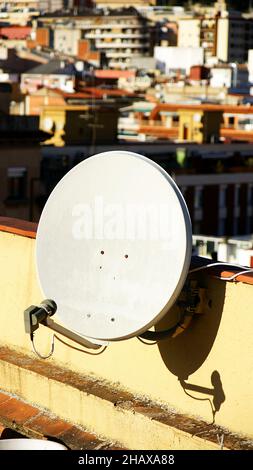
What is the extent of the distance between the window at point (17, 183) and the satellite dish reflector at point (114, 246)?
22.3m

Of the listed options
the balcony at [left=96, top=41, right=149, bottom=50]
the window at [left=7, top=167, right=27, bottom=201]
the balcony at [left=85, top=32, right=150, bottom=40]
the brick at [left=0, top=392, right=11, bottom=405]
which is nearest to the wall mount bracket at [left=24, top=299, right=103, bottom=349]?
the brick at [left=0, top=392, right=11, bottom=405]

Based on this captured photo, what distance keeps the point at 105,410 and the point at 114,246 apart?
2.60ft

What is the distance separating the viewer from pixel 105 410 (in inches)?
220

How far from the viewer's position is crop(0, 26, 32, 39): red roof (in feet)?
328

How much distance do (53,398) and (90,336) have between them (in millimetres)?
683

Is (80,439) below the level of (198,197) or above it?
above

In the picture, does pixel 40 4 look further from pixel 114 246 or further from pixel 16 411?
pixel 114 246

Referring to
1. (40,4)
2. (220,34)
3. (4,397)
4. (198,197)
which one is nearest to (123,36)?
(220,34)

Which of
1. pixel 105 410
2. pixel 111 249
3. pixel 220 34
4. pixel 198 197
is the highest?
pixel 111 249

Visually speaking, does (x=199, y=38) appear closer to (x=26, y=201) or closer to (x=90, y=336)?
(x=26, y=201)

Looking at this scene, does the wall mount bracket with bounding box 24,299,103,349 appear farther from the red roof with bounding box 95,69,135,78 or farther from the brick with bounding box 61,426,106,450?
the red roof with bounding box 95,69,135,78

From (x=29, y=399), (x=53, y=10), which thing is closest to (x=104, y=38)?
(x=53, y=10)

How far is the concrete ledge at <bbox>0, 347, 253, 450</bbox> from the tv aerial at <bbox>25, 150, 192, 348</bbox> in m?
0.33
